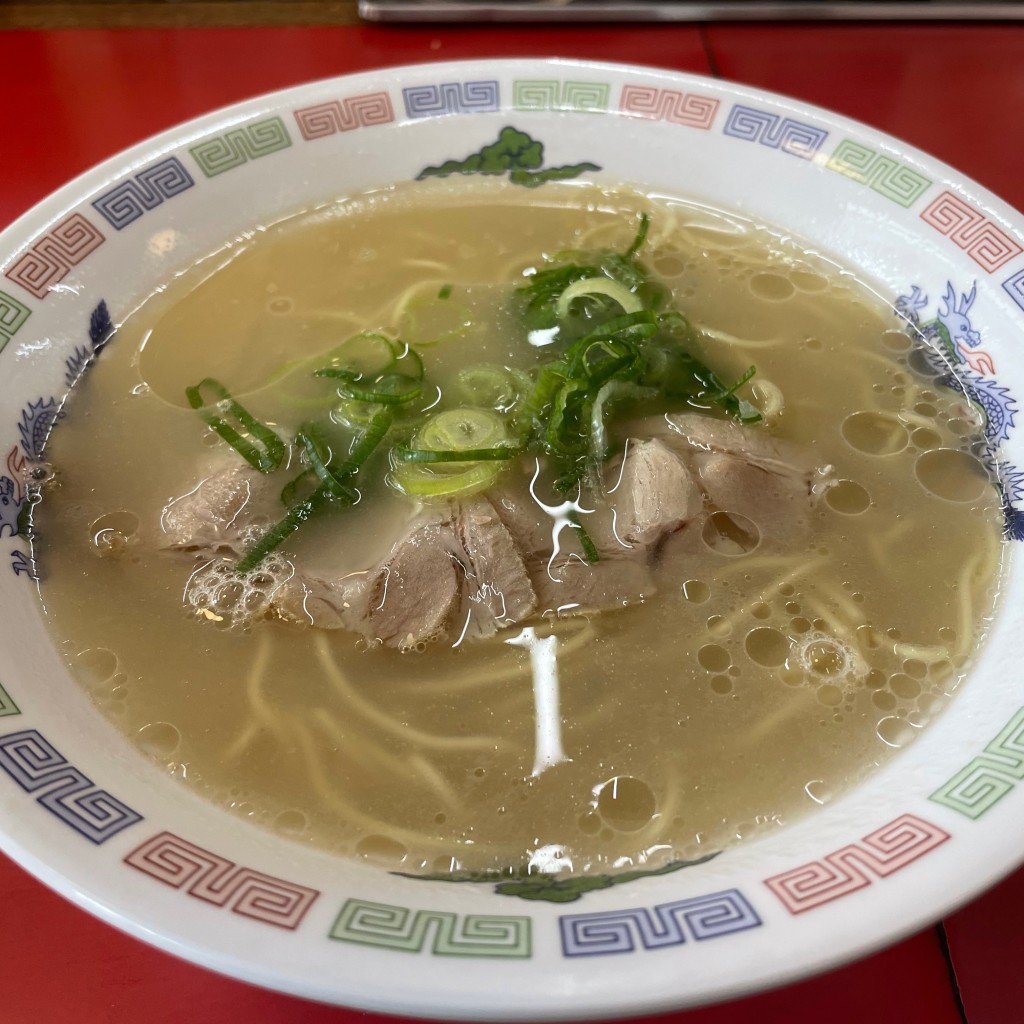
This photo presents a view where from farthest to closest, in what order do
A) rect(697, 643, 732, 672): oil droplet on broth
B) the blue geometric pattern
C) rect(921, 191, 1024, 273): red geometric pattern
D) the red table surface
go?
the red table surface < the blue geometric pattern < rect(921, 191, 1024, 273): red geometric pattern < rect(697, 643, 732, 672): oil droplet on broth

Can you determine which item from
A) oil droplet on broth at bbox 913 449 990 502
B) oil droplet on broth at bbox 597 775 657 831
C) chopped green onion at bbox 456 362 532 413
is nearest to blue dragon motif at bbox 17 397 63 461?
chopped green onion at bbox 456 362 532 413

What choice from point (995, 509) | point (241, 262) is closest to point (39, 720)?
point (241, 262)

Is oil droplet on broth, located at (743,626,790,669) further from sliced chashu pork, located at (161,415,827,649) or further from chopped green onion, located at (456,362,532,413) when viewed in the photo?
chopped green onion, located at (456,362,532,413)

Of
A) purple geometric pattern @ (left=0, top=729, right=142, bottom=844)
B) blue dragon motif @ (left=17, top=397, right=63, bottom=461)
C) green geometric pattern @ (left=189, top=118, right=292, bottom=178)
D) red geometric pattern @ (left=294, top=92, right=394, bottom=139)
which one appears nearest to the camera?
purple geometric pattern @ (left=0, top=729, right=142, bottom=844)

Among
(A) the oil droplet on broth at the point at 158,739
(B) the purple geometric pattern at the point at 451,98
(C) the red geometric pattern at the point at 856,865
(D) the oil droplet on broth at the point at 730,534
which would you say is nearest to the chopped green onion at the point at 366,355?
(B) the purple geometric pattern at the point at 451,98

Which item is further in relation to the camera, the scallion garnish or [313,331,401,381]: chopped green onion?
[313,331,401,381]: chopped green onion

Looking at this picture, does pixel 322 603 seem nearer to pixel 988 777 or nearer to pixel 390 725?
pixel 390 725
